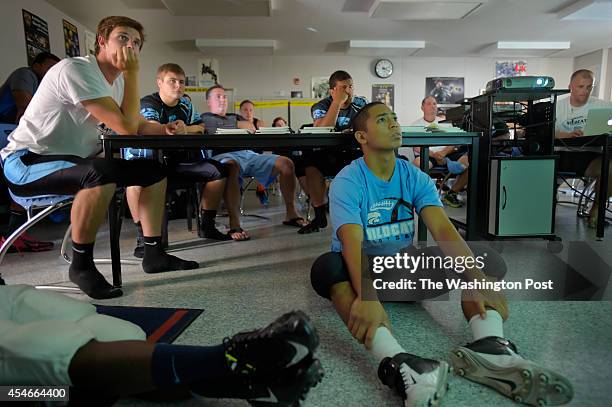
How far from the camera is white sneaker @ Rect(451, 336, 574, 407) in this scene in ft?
2.68

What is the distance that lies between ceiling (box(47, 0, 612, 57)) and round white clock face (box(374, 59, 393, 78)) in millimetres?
441

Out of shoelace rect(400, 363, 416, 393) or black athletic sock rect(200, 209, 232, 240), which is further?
black athletic sock rect(200, 209, 232, 240)

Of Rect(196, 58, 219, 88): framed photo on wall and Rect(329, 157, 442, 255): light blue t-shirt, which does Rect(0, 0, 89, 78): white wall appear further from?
Rect(329, 157, 442, 255): light blue t-shirt

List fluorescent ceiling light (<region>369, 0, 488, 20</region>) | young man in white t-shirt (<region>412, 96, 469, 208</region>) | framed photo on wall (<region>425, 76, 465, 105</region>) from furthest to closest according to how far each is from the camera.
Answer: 1. framed photo on wall (<region>425, 76, 465, 105</region>)
2. fluorescent ceiling light (<region>369, 0, 488, 20</region>)
3. young man in white t-shirt (<region>412, 96, 469, 208</region>)

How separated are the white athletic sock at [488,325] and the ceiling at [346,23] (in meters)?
4.51

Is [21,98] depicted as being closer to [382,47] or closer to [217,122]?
[217,122]

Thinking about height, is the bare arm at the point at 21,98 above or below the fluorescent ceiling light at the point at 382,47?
below

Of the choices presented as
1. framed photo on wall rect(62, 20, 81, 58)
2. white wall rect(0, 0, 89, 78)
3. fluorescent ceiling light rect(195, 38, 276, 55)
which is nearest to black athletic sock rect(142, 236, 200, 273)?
white wall rect(0, 0, 89, 78)

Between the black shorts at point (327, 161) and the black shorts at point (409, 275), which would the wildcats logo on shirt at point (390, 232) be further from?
the black shorts at point (327, 161)

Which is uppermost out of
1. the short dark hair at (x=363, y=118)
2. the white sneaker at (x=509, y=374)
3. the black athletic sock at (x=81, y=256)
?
the short dark hair at (x=363, y=118)

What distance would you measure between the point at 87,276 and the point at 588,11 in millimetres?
6421

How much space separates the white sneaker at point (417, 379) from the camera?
2.68ft

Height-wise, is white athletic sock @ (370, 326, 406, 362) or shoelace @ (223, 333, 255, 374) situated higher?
shoelace @ (223, 333, 255, 374)

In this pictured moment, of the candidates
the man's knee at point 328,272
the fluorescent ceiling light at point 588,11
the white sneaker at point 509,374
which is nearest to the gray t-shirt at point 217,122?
the man's knee at point 328,272
